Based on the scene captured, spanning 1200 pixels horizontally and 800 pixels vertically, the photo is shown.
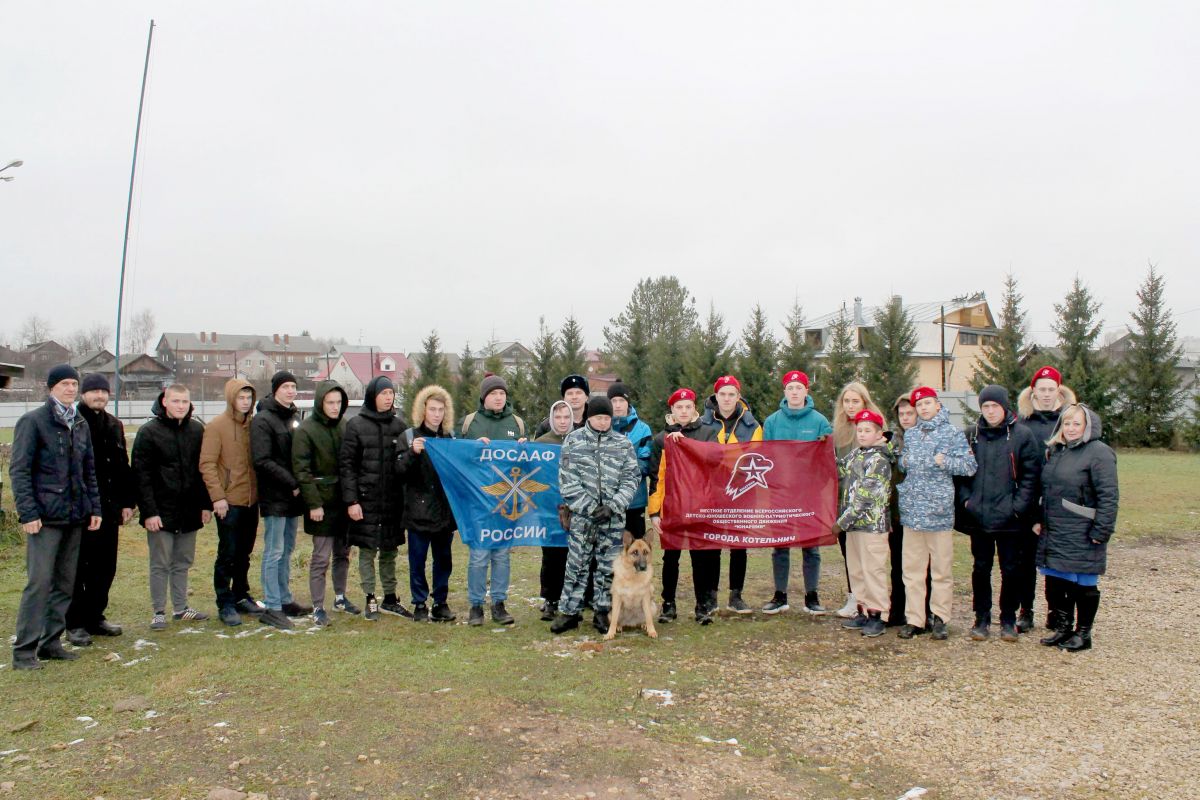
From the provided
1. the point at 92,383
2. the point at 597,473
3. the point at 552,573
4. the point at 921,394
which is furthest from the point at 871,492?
the point at 92,383

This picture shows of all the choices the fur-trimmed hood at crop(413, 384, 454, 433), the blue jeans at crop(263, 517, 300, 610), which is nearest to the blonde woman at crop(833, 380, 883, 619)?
the fur-trimmed hood at crop(413, 384, 454, 433)

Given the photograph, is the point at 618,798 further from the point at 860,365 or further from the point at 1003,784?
the point at 860,365

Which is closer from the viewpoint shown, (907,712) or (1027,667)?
(907,712)

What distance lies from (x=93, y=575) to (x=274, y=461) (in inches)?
73.2

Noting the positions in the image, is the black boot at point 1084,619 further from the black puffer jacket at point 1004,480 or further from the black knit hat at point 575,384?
the black knit hat at point 575,384

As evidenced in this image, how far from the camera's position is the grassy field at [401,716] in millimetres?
4312

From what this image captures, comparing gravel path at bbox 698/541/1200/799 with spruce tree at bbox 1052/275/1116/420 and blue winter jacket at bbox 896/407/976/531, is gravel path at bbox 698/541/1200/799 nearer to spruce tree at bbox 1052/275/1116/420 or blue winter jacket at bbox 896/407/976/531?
blue winter jacket at bbox 896/407/976/531

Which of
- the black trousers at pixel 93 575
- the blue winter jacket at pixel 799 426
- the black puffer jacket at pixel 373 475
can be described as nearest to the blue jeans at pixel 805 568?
the blue winter jacket at pixel 799 426

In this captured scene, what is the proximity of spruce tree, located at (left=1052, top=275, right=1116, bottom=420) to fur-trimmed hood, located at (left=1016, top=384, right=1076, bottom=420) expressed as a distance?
101 ft

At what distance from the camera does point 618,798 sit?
13.5 feet

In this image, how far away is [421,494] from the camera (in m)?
7.73

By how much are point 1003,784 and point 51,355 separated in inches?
4084

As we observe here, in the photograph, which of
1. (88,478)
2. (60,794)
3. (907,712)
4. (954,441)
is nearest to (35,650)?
(88,478)

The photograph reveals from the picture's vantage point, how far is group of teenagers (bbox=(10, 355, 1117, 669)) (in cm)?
676
